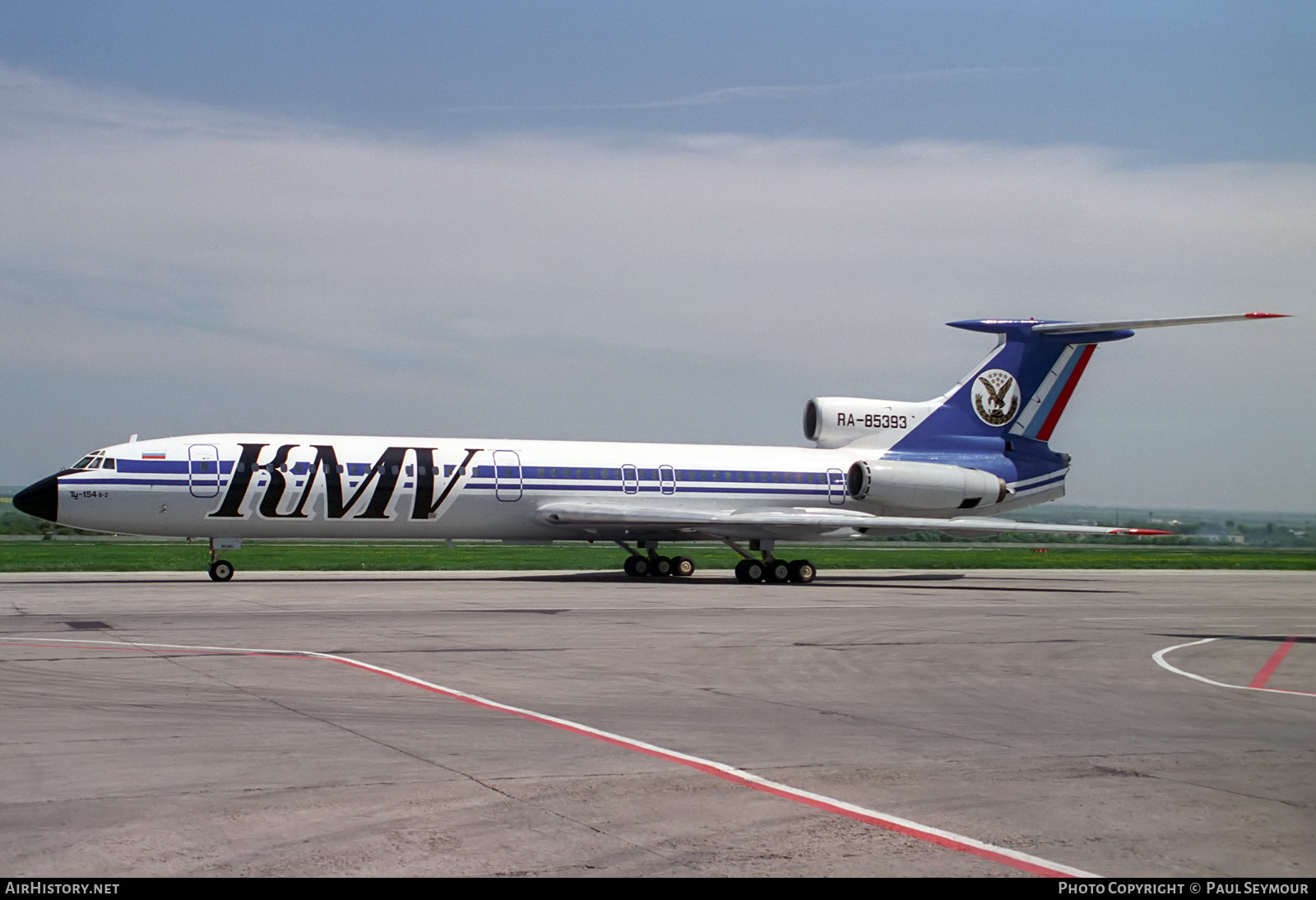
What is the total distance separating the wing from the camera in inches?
1458

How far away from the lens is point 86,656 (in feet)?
52.7

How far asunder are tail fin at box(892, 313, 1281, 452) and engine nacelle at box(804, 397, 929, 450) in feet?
1.41

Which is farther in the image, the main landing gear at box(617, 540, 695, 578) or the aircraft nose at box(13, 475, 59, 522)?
the main landing gear at box(617, 540, 695, 578)

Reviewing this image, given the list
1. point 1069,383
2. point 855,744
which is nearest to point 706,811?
point 855,744

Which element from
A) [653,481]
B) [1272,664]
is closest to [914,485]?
[653,481]

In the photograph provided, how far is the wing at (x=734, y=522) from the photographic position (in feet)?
121

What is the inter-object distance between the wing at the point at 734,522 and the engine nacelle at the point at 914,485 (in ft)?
5.87

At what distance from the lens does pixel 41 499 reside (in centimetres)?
3275

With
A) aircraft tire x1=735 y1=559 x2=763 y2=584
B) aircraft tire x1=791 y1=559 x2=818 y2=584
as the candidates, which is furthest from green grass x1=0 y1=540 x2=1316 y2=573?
aircraft tire x1=791 y1=559 x2=818 y2=584

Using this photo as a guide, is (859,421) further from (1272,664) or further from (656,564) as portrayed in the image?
(1272,664)

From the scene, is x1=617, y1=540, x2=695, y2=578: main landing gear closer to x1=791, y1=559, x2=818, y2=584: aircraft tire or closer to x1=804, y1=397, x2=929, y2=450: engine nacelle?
x1=791, y1=559, x2=818, y2=584: aircraft tire

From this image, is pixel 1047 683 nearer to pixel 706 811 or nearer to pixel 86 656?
pixel 706 811

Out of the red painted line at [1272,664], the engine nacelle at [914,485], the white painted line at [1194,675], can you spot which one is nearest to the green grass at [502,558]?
the engine nacelle at [914,485]

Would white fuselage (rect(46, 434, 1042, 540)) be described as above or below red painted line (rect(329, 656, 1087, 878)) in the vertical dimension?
above
